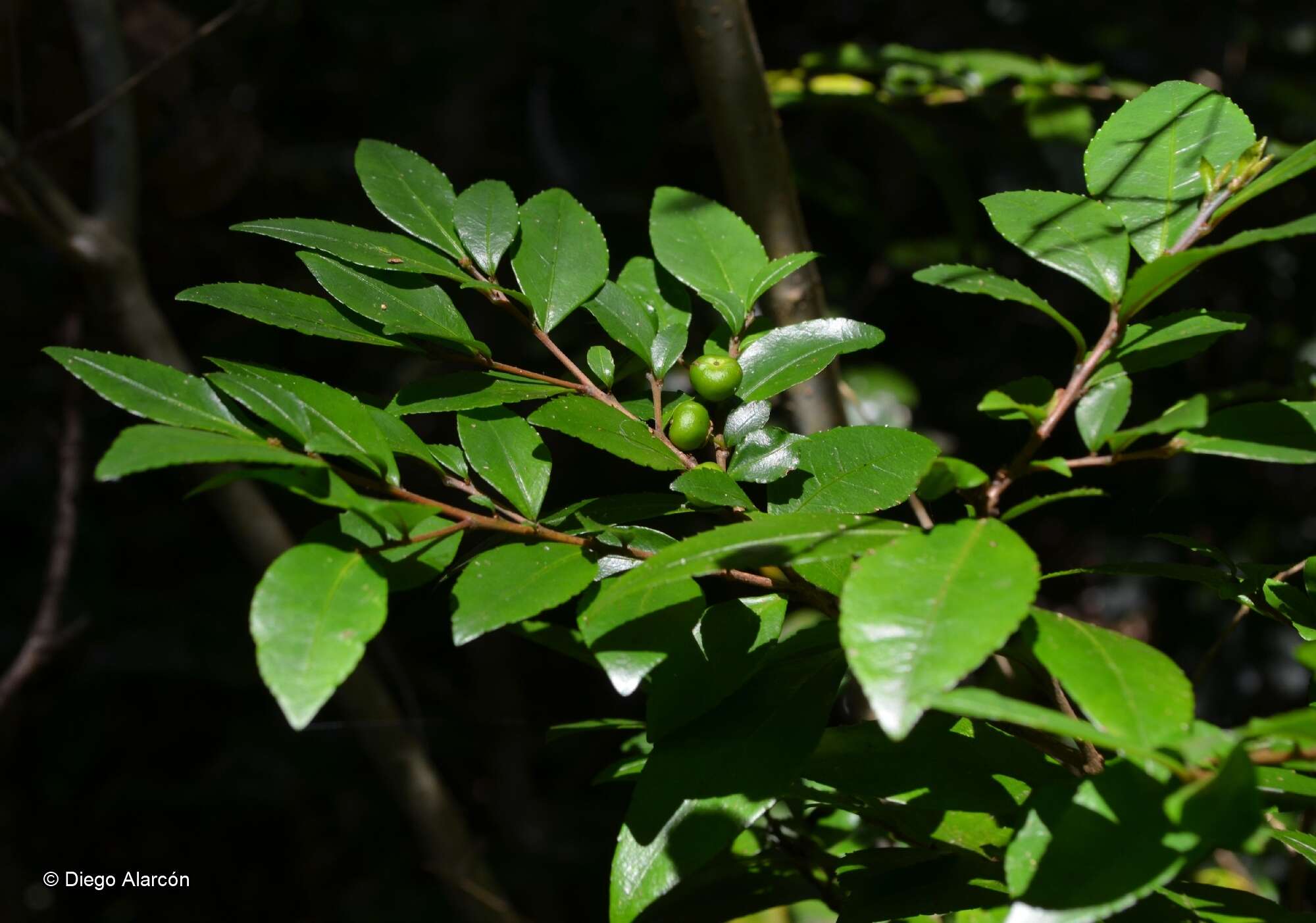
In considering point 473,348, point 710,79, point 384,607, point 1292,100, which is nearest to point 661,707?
point 384,607

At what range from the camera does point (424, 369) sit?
2215 mm

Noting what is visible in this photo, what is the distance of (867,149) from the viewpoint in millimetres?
1972

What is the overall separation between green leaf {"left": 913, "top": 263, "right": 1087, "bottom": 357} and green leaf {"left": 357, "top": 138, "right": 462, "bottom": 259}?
30cm

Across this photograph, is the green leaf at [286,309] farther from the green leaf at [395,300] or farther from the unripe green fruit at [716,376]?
the unripe green fruit at [716,376]

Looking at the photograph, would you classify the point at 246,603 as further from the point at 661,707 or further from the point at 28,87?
the point at 661,707

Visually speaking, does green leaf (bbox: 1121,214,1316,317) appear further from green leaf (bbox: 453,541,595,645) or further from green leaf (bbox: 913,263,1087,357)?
green leaf (bbox: 453,541,595,645)

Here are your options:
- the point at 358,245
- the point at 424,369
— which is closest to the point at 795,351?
the point at 358,245

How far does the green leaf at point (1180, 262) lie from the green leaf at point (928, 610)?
0.15 metres

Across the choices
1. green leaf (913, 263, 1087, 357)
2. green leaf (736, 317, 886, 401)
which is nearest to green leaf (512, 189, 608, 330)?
green leaf (736, 317, 886, 401)

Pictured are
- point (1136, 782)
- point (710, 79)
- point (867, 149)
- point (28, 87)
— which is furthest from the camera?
point (867, 149)

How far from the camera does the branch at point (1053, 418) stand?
526mm

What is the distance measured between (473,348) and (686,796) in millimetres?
292

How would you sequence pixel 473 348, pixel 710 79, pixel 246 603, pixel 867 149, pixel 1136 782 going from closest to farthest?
pixel 1136 782
pixel 473 348
pixel 710 79
pixel 867 149
pixel 246 603

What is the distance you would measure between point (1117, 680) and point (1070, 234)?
263 millimetres
